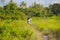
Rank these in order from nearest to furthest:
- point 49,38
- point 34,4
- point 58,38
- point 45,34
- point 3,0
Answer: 1. point 58,38
2. point 49,38
3. point 45,34
4. point 3,0
5. point 34,4

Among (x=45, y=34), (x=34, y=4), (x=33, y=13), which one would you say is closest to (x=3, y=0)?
(x=33, y=13)

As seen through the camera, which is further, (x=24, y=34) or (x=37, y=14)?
(x=37, y=14)

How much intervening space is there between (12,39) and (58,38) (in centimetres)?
301

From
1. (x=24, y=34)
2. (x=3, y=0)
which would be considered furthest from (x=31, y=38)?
(x=3, y=0)

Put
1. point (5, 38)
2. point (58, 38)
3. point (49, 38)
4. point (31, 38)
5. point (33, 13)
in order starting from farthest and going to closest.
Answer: point (33, 13) < point (49, 38) < point (58, 38) < point (31, 38) < point (5, 38)

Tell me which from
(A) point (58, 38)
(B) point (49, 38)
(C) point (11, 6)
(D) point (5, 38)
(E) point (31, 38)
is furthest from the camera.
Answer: (C) point (11, 6)

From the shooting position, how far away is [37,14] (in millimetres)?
40000

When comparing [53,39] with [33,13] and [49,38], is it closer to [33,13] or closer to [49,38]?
[49,38]

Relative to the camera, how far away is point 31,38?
9.25 m

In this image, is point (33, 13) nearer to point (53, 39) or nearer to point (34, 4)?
point (34, 4)

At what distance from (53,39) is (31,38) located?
1780 millimetres

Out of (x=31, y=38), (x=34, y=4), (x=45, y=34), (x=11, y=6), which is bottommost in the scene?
(x=34, y=4)

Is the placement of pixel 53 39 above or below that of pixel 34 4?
above

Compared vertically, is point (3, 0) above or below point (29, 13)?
above
